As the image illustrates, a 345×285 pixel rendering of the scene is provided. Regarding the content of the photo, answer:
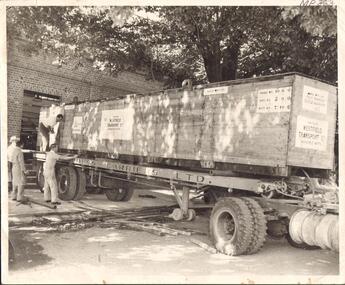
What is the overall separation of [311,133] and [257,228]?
199 centimetres

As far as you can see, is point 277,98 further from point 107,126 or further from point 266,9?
point 107,126

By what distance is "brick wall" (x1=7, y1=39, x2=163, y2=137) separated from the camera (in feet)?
52.4

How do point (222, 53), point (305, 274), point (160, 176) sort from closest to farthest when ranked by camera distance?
point (305, 274) < point (160, 176) < point (222, 53)

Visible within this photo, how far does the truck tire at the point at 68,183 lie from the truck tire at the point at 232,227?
255 inches

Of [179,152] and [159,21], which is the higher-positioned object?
[159,21]

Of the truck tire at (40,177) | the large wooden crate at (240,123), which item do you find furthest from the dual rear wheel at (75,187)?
the large wooden crate at (240,123)

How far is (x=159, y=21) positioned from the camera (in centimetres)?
1433

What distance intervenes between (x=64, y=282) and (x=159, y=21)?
10.9 meters

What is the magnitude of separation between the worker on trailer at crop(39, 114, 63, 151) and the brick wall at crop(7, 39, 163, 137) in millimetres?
1644

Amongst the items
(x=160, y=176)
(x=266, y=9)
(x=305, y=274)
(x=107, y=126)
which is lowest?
(x=305, y=274)

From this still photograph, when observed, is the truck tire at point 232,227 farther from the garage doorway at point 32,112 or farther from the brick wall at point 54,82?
the garage doorway at point 32,112

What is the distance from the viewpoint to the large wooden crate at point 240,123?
725 centimetres

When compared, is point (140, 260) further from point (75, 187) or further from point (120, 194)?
point (120, 194)

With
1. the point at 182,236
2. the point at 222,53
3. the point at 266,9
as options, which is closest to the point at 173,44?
the point at 222,53
